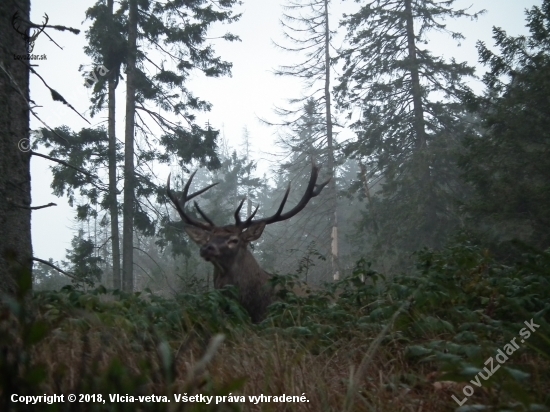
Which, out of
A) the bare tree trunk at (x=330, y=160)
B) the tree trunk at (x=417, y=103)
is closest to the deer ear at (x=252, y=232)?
the tree trunk at (x=417, y=103)

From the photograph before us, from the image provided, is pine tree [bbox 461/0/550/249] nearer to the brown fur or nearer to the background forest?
the background forest

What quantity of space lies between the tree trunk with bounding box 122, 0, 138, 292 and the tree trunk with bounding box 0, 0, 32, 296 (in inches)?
543

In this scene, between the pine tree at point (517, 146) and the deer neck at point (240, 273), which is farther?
the pine tree at point (517, 146)

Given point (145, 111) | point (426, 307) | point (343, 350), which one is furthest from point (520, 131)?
point (145, 111)

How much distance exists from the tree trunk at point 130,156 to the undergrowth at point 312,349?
1358 centimetres

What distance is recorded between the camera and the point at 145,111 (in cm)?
2003

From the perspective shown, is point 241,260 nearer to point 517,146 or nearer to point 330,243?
point 517,146

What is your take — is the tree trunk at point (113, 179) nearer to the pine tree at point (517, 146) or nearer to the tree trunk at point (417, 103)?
the pine tree at point (517, 146)

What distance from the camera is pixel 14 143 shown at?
4.64 meters

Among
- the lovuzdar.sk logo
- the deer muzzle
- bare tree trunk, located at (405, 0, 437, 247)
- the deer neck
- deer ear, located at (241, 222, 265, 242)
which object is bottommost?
the deer neck

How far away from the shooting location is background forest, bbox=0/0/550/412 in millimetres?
2617

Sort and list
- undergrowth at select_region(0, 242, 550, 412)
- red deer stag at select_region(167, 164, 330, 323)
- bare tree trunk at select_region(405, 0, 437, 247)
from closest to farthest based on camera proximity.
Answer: undergrowth at select_region(0, 242, 550, 412)
red deer stag at select_region(167, 164, 330, 323)
bare tree trunk at select_region(405, 0, 437, 247)

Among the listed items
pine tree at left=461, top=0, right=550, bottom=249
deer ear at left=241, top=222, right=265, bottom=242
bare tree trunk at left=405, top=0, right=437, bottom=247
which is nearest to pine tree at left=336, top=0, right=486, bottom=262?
bare tree trunk at left=405, top=0, right=437, bottom=247

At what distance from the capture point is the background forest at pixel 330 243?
262 cm
